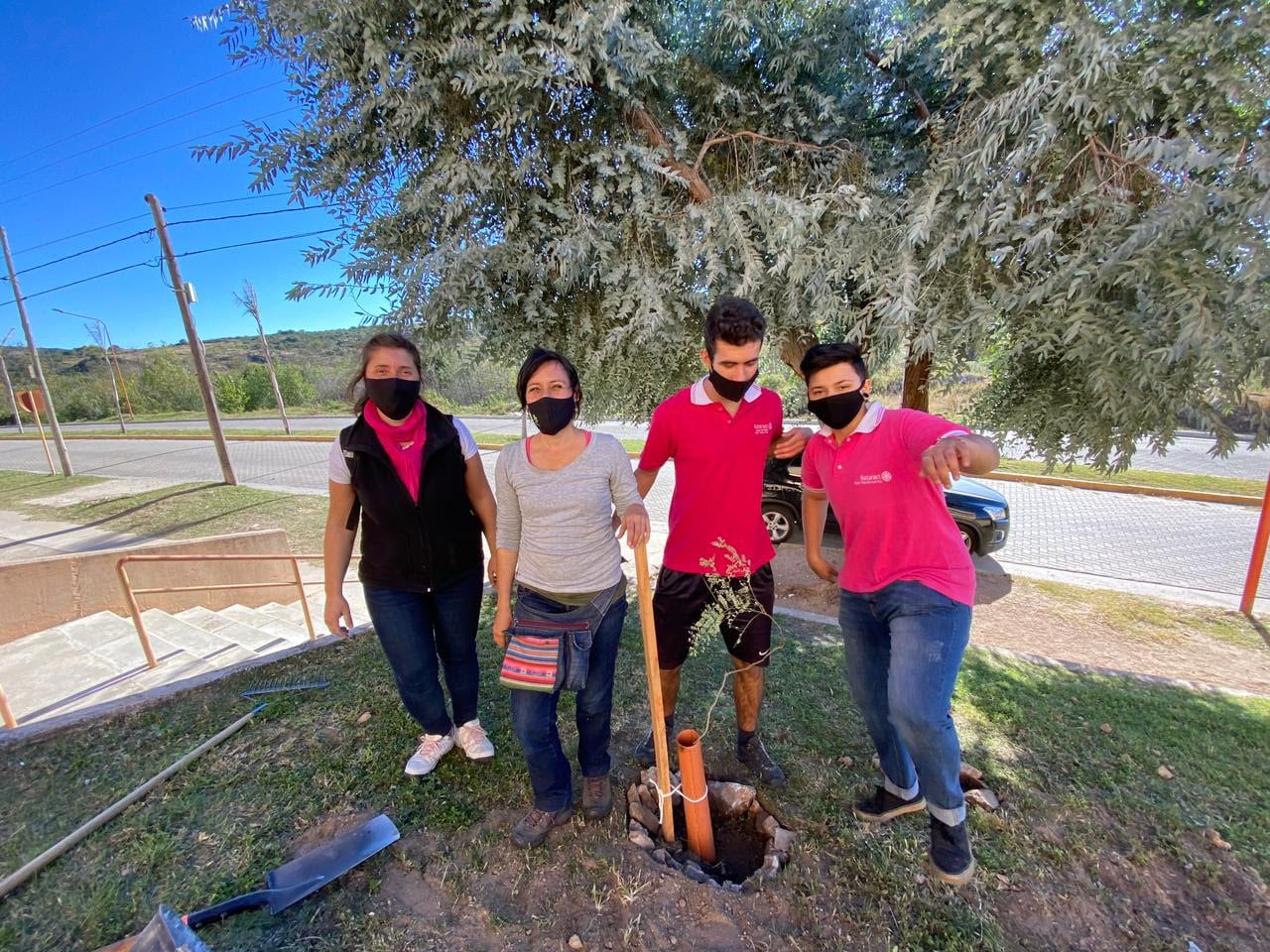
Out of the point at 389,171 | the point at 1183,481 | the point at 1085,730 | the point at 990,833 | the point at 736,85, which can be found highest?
the point at 736,85

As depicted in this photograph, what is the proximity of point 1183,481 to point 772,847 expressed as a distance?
49.3 ft

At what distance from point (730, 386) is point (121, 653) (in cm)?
676

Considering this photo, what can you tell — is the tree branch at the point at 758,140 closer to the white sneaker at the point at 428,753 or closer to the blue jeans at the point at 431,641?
the blue jeans at the point at 431,641

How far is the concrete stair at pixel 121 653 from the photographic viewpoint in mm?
4391

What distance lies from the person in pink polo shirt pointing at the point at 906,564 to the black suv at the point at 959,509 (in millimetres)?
4355

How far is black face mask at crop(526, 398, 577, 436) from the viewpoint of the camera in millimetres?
2117

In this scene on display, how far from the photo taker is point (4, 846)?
244cm

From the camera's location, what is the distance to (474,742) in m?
2.83

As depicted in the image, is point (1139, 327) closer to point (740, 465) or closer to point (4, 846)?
point (740, 465)

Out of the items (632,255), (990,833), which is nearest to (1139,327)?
(990,833)

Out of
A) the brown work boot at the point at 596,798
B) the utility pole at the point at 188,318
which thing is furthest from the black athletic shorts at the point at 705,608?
the utility pole at the point at 188,318

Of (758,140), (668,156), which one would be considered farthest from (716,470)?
(758,140)

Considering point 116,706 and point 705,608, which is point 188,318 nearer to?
point 116,706

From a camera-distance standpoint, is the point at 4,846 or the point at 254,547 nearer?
the point at 4,846
